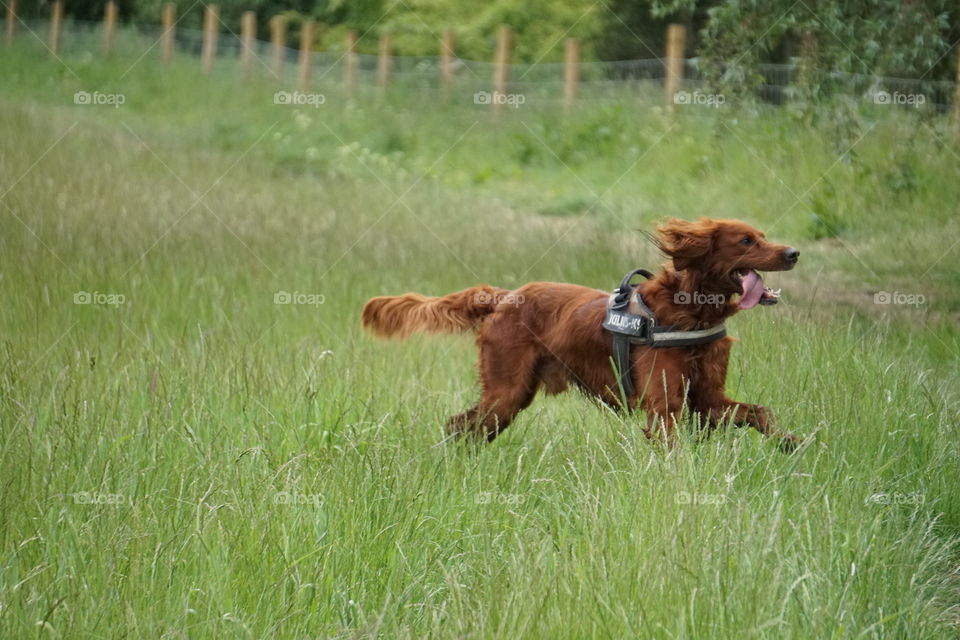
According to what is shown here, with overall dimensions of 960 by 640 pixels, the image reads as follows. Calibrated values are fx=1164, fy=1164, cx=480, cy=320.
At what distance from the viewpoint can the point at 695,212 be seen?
12164 millimetres

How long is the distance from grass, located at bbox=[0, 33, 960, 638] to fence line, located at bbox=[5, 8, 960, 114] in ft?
22.5

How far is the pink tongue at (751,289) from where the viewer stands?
14.8 ft

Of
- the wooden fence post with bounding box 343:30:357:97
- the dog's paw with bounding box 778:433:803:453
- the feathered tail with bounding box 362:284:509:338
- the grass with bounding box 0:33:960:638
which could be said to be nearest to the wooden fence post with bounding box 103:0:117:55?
the wooden fence post with bounding box 343:30:357:97

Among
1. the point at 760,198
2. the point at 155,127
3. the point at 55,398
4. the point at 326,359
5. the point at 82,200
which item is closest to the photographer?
the point at 55,398

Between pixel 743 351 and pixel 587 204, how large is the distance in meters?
7.86

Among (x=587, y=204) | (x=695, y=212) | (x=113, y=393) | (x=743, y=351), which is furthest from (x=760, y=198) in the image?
(x=113, y=393)

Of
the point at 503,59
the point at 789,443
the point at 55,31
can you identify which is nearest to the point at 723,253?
the point at 789,443

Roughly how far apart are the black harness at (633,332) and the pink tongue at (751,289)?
13 centimetres

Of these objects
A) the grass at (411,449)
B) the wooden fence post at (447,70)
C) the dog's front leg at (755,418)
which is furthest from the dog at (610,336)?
the wooden fence post at (447,70)

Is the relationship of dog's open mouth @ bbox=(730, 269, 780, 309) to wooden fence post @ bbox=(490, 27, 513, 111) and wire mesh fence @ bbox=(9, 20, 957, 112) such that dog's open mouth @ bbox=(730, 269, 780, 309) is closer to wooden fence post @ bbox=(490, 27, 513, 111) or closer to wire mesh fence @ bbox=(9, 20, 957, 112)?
wire mesh fence @ bbox=(9, 20, 957, 112)

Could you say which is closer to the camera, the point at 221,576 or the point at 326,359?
the point at 221,576

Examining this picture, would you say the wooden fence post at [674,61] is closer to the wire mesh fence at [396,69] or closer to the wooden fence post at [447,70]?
the wire mesh fence at [396,69]

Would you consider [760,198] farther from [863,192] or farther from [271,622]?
[271,622]

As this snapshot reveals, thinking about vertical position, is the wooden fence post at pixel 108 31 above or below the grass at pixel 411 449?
above
